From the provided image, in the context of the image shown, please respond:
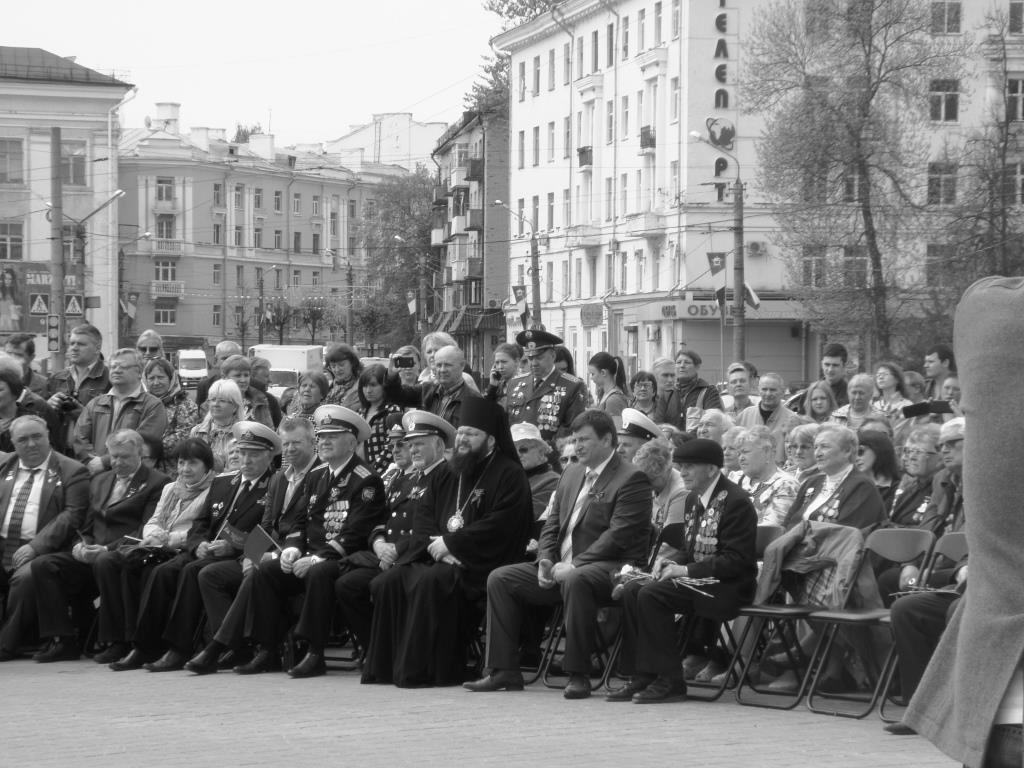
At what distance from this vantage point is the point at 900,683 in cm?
875

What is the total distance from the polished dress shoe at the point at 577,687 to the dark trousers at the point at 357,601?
1.68 m

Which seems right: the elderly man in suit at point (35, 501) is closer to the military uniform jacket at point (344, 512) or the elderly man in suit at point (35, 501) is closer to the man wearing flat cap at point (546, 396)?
the military uniform jacket at point (344, 512)

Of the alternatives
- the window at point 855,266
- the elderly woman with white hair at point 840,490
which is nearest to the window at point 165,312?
the window at point 855,266

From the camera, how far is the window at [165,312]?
104 metres

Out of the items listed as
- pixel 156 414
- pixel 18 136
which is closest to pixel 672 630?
pixel 156 414

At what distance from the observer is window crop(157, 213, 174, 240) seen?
337ft

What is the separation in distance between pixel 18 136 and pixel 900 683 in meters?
67.2

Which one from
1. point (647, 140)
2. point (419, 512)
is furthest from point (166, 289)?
point (419, 512)

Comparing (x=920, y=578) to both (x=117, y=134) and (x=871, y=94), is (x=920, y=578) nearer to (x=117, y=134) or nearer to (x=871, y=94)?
(x=871, y=94)

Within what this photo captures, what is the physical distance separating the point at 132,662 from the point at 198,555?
2.77 feet

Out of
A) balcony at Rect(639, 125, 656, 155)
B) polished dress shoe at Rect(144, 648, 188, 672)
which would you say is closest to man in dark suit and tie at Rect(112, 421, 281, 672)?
polished dress shoe at Rect(144, 648, 188, 672)

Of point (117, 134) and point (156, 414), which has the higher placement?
point (117, 134)

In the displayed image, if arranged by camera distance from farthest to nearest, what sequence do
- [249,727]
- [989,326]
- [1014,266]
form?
1. [1014,266]
2. [249,727]
3. [989,326]

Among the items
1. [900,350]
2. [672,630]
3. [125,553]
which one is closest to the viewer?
[672,630]
